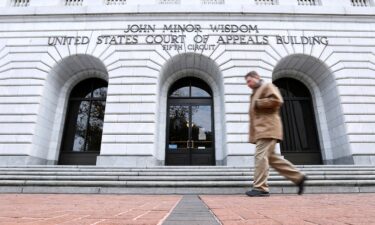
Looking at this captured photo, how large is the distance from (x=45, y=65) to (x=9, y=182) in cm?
688

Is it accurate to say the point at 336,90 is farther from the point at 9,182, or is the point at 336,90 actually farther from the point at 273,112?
the point at 9,182

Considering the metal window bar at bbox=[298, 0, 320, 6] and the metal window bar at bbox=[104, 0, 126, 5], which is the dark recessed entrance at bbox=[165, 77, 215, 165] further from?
the metal window bar at bbox=[298, 0, 320, 6]

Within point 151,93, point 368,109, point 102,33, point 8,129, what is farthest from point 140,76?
point 368,109

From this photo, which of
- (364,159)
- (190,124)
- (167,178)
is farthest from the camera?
(190,124)

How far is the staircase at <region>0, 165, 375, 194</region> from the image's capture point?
636 cm

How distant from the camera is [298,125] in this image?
12828 mm

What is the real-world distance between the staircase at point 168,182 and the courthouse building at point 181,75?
3191 millimetres

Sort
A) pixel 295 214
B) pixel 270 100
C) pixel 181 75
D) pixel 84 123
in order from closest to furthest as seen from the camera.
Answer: pixel 295 214 < pixel 270 100 < pixel 84 123 < pixel 181 75

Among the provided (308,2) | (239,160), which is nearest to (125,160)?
(239,160)

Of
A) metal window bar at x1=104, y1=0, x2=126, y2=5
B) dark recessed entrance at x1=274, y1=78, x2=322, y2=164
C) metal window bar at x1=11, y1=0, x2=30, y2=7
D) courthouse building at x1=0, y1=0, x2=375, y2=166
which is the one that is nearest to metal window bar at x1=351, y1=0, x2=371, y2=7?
courthouse building at x1=0, y1=0, x2=375, y2=166

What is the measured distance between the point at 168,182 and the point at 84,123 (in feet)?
26.3

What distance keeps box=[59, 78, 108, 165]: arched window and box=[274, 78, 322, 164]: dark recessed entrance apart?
9275 millimetres

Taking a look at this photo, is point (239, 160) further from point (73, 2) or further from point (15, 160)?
point (73, 2)

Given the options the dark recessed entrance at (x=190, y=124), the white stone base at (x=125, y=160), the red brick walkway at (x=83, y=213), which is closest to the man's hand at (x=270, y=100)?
the red brick walkway at (x=83, y=213)
